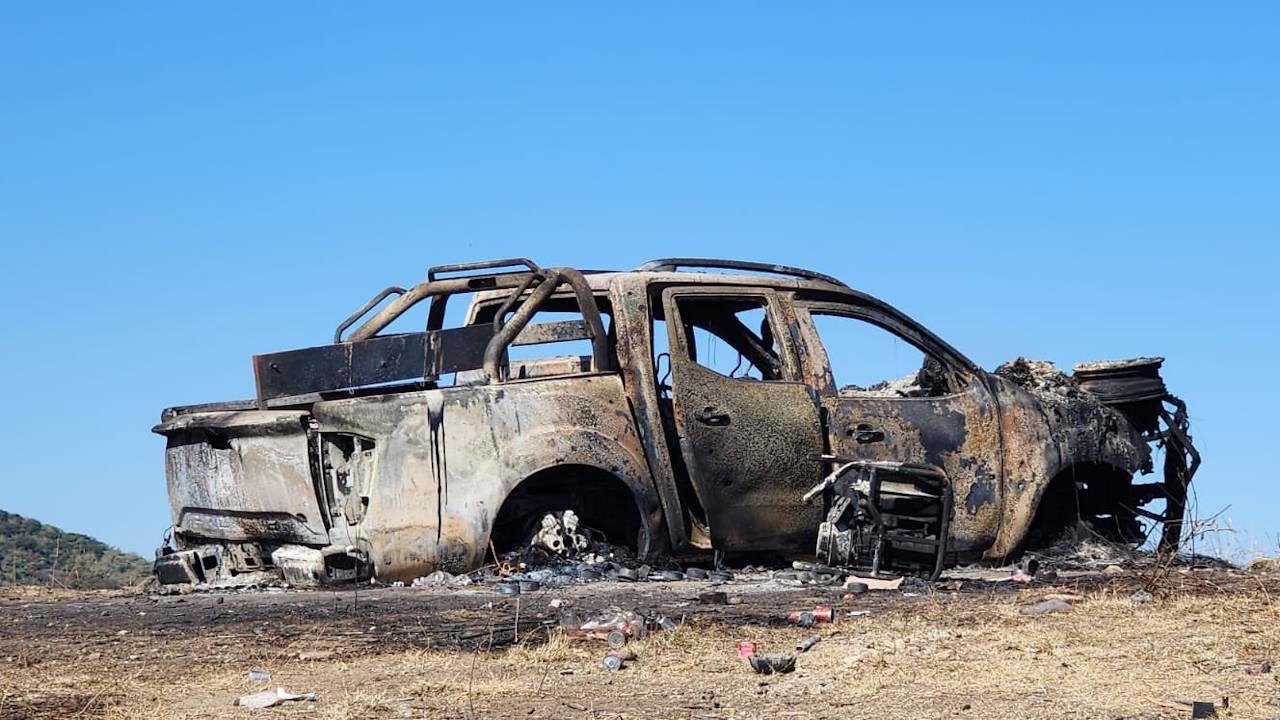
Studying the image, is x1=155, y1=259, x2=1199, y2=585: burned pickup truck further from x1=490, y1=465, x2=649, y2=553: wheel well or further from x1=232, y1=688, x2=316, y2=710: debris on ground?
x1=232, y1=688, x2=316, y2=710: debris on ground

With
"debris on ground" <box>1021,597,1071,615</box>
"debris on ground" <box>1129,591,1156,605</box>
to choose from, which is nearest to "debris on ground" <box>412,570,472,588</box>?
"debris on ground" <box>1021,597,1071,615</box>

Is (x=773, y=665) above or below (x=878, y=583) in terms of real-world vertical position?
below

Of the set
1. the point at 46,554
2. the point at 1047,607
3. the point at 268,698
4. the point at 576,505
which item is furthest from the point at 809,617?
the point at 46,554

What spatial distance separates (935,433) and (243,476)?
4.16 metres

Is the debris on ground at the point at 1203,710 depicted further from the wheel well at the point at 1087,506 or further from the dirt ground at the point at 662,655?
the wheel well at the point at 1087,506

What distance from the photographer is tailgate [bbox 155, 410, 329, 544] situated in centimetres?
961

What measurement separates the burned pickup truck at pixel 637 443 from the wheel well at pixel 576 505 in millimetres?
13

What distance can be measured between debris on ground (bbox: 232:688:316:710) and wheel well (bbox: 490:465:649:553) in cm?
352

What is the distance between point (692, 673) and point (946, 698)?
1.06 metres

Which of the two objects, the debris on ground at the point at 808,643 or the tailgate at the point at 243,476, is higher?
the tailgate at the point at 243,476

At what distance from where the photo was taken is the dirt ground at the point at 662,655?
19.7 feet

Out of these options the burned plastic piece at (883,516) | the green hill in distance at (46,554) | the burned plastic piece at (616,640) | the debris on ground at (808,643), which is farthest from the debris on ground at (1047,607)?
the green hill in distance at (46,554)

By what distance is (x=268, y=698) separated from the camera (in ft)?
20.2

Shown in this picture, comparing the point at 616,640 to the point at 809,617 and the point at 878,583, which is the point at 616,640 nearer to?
the point at 809,617
